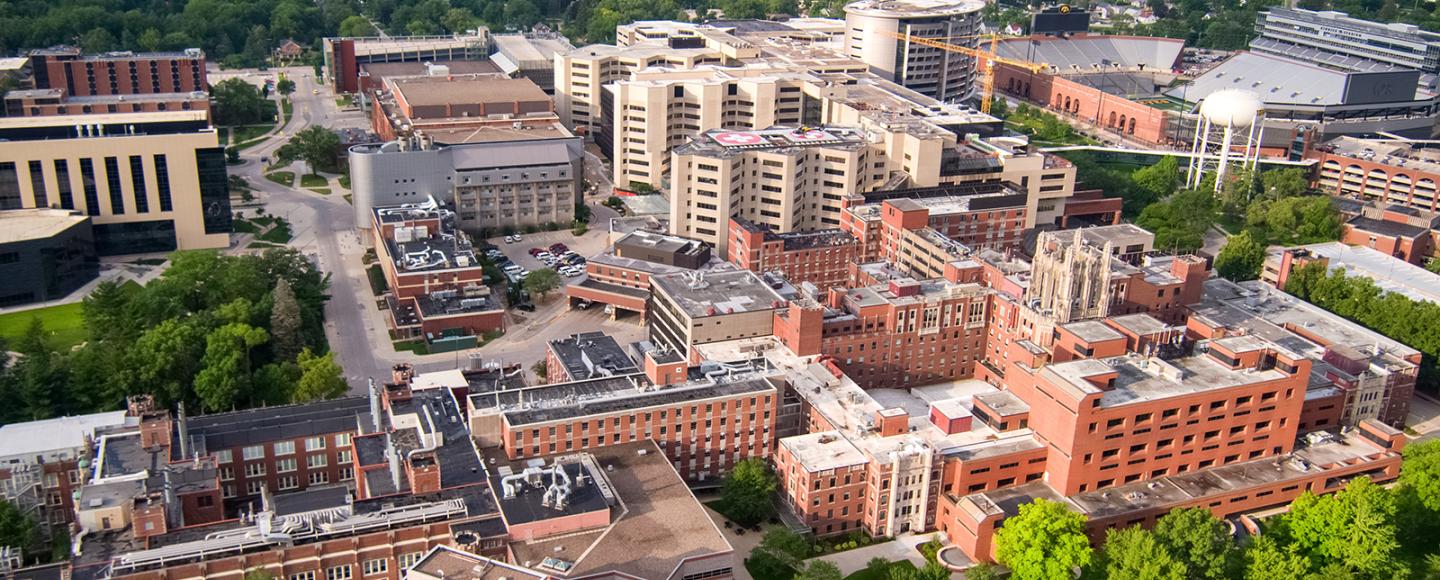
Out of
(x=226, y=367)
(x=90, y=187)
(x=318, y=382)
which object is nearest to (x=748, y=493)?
(x=318, y=382)

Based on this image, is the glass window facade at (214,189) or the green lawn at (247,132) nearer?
the glass window facade at (214,189)

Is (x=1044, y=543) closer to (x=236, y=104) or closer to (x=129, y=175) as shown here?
(x=129, y=175)

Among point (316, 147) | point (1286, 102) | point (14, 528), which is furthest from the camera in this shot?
point (1286, 102)

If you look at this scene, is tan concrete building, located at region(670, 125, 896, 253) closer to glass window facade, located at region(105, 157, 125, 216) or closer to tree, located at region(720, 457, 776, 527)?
tree, located at region(720, 457, 776, 527)

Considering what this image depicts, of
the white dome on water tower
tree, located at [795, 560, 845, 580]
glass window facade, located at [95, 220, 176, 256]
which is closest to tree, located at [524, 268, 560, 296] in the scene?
glass window facade, located at [95, 220, 176, 256]

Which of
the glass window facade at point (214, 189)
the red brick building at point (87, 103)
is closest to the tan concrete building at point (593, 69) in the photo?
the red brick building at point (87, 103)

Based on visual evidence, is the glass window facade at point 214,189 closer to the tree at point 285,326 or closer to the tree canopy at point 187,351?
the tree canopy at point 187,351
